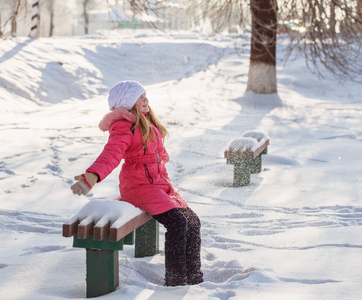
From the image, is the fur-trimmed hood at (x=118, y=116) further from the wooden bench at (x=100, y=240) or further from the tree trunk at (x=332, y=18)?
the tree trunk at (x=332, y=18)

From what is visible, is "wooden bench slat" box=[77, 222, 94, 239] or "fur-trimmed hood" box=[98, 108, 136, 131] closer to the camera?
"wooden bench slat" box=[77, 222, 94, 239]

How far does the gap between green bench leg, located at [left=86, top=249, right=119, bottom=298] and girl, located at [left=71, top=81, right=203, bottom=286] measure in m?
0.40

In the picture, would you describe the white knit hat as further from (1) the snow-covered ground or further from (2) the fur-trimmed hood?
(1) the snow-covered ground

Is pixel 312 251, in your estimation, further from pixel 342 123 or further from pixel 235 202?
pixel 342 123

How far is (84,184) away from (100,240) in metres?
0.31

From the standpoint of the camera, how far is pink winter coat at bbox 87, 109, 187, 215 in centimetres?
309

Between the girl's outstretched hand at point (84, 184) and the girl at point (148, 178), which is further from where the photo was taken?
the girl at point (148, 178)

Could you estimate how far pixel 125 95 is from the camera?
327 cm

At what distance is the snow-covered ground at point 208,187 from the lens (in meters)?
3.03

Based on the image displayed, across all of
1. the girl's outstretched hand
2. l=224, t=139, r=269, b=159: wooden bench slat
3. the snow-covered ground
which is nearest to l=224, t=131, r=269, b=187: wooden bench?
l=224, t=139, r=269, b=159: wooden bench slat

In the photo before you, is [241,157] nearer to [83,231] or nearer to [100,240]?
[100,240]

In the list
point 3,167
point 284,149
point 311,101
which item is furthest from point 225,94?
point 3,167

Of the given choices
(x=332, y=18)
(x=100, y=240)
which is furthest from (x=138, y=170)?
(x=332, y=18)

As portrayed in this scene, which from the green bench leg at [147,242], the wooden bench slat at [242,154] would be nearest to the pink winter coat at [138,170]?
the green bench leg at [147,242]
